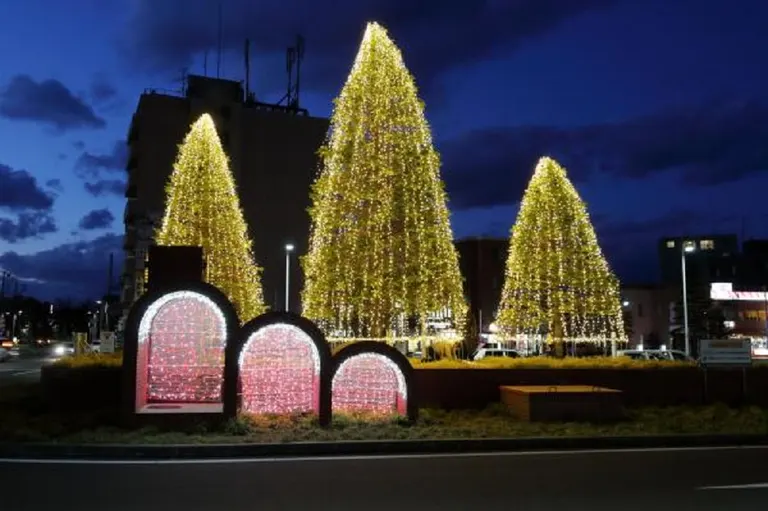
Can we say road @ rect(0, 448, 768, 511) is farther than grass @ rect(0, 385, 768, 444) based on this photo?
No

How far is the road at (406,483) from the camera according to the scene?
922 cm

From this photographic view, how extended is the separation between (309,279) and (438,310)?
3755mm

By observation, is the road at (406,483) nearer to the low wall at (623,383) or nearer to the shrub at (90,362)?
the low wall at (623,383)

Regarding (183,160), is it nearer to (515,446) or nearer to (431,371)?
(431,371)

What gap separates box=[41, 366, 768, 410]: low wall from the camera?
717 inches

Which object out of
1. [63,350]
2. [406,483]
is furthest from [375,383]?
[63,350]

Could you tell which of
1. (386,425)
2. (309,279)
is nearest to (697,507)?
(386,425)

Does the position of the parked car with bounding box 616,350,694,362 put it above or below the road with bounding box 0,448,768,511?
above

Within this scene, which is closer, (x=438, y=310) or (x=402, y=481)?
(x=402, y=481)

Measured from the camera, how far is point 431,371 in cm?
1944

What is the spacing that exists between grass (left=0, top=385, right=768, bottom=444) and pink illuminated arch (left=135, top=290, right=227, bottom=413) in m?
1.08

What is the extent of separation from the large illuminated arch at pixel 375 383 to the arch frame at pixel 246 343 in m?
0.63

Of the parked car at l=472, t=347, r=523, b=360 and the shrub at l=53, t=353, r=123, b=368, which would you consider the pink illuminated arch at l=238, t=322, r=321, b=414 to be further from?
the parked car at l=472, t=347, r=523, b=360

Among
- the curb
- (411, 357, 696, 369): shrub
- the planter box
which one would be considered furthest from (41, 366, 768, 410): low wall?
the curb
